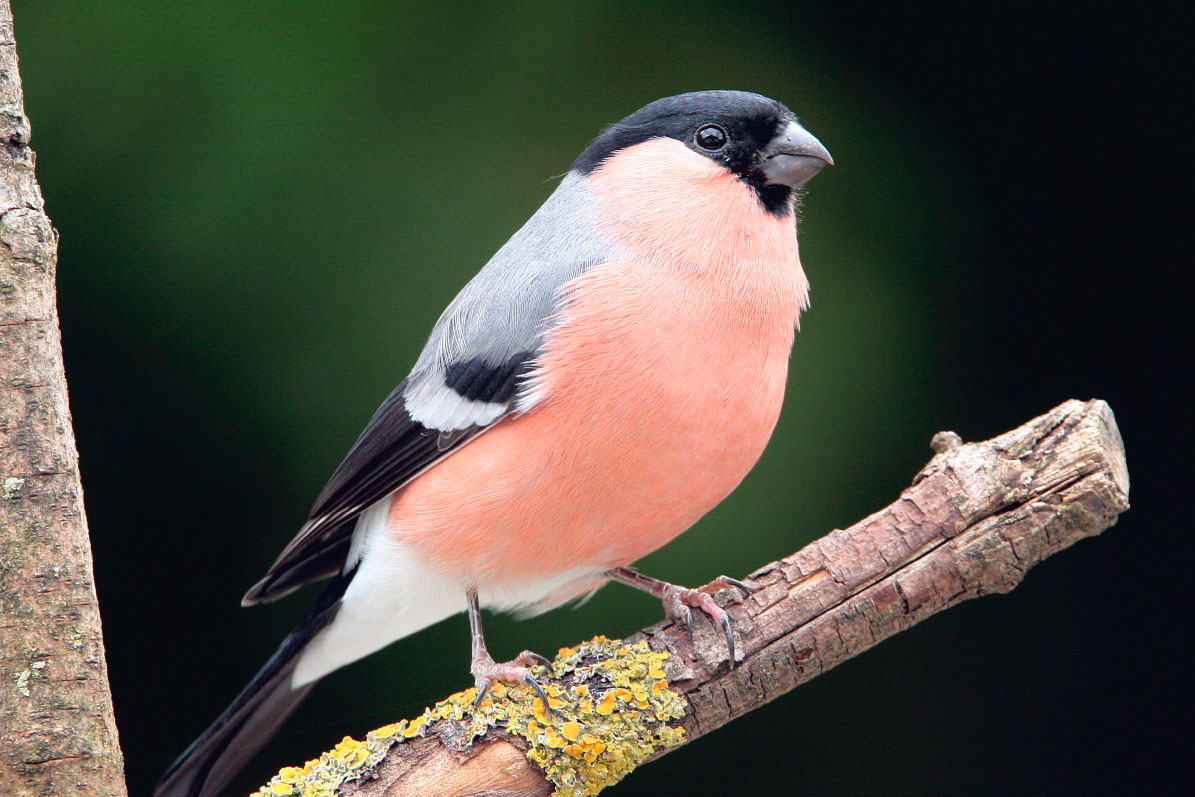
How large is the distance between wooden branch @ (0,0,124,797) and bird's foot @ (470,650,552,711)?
1.91ft

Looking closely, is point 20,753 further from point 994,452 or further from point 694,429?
point 994,452

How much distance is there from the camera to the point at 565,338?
187cm

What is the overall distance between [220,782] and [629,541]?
96 centimetres

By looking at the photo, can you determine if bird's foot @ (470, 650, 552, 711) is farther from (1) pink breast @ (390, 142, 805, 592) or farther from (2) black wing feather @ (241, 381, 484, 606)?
(2) black wing feather @ (241, 381, 484, 606)

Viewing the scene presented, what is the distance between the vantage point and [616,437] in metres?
1.79

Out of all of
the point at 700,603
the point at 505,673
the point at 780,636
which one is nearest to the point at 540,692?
the point at 505,673

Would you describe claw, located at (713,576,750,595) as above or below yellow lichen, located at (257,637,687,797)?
above

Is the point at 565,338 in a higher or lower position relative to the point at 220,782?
higher

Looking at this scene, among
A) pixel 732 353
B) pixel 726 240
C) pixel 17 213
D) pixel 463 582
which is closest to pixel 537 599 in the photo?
pixel 463 582

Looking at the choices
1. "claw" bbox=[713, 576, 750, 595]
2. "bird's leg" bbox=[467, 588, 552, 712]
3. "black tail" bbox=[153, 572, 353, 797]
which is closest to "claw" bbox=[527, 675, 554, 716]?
"bird's leg" bbox=[467, 588, 552, 712]

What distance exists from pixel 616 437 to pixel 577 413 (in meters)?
0.08

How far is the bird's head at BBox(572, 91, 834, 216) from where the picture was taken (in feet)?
6.72

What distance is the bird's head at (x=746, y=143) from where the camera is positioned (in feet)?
6.72

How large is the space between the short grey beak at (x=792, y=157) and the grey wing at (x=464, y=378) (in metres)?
0.37
